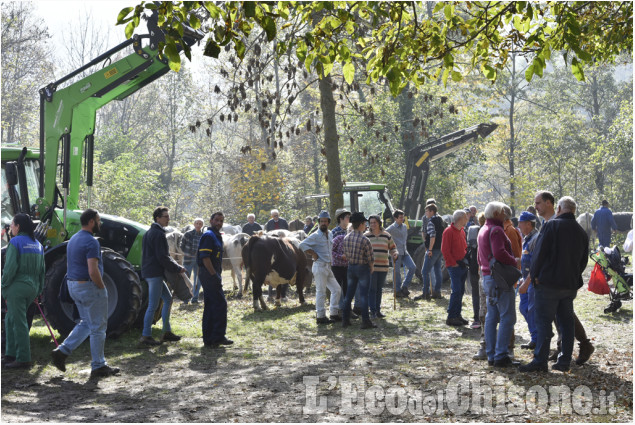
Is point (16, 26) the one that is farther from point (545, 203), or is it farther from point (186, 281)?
point (545, 203)

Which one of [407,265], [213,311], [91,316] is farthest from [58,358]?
[407,265]

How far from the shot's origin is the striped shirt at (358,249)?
12078 mm

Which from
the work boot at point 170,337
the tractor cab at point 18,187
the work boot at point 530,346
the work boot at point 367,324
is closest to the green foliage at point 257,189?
the tractor cab at point 18,187

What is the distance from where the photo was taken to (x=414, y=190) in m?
23.9

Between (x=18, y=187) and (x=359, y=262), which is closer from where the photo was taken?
(x=18, y=187)

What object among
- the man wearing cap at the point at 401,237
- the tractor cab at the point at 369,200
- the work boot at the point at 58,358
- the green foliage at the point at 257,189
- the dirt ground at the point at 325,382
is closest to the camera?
the dirt ground at the point at 325,382

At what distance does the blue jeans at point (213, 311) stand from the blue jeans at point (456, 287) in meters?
3.70

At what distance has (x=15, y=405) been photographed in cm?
758

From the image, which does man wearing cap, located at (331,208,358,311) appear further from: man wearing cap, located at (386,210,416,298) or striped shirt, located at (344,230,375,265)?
man wearing cap, located at (386,210,416,298)

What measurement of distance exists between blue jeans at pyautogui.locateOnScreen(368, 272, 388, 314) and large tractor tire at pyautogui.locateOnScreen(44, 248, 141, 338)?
4.07m

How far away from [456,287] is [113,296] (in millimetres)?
5288

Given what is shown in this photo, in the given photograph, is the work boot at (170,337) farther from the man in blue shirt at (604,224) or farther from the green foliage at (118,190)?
the green foliage at (118,190)

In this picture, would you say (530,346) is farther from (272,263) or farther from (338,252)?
(272,263)

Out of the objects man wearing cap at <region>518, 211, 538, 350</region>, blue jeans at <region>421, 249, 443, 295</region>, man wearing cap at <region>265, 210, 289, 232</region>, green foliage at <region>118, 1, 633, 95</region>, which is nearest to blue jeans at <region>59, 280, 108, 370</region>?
green foliage at <region>118, 1, 633, 95</region>
